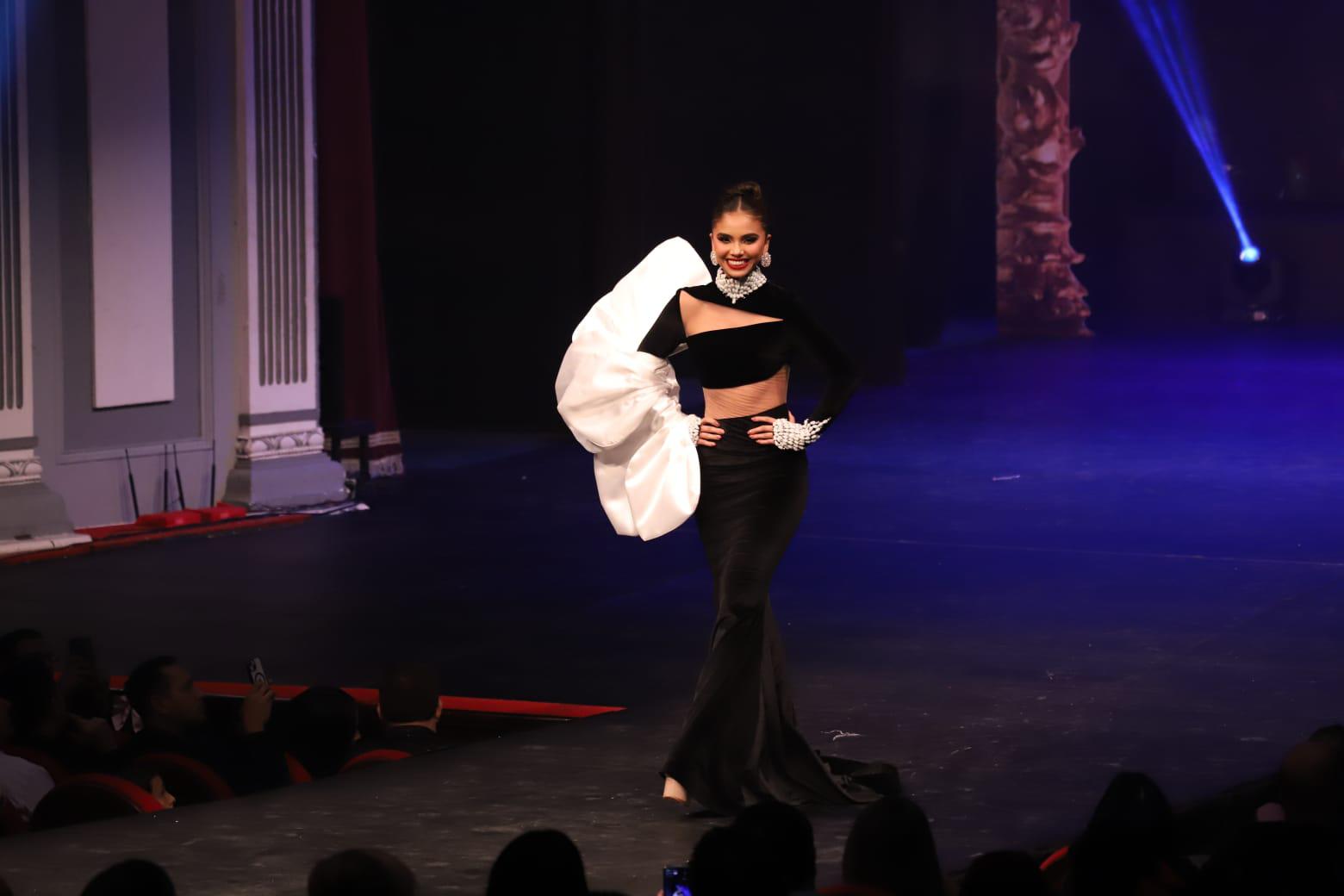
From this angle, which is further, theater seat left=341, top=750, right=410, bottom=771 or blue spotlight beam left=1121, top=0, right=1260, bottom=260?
blue spotlight beam left=1121, top=0, right=1260, bottom=260

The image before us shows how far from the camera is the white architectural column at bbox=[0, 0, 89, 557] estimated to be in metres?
8.02

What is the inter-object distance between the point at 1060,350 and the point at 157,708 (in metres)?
14.4

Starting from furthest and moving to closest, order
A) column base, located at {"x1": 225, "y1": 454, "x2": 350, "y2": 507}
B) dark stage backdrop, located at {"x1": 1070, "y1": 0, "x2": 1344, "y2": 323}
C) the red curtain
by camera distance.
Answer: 1. dark stage backdrop, located at {"x1": 1070, "y1": 0, "x2": 1344, "y2": 323}
2. the red curtain
3. column base, located at {"x1": 225, "y1": 454, "x2": 350, "y2": 507}

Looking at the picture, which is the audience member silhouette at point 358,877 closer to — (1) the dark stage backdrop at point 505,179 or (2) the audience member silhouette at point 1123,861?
(2) the audience member silhouette at point 1123,861

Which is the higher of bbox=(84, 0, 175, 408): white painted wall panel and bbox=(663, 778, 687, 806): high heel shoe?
bbox=(84, 0, 175, 408): white painted wall panel

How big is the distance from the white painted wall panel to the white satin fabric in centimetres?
464

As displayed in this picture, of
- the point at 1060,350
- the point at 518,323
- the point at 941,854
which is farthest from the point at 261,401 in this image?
the point at 1060,350

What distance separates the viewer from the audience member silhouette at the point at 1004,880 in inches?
97.2

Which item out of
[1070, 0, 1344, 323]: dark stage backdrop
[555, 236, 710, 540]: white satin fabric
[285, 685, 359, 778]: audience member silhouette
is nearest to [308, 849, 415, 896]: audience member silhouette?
[555, 236, 710, 540]: white satin fabric

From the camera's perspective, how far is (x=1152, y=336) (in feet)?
64.3

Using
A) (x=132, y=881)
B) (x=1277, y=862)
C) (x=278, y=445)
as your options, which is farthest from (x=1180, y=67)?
(x=132, y=881)

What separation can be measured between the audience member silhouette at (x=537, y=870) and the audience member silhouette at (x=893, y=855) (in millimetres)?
478

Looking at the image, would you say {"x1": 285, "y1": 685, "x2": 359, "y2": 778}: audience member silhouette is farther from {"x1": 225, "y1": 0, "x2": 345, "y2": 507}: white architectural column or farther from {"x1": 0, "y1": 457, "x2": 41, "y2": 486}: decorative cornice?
{"x1": 225, "y1": 0, "x2": 345, "y2": 507}: white architectural column

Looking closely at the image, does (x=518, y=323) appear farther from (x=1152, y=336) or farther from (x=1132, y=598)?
(x=1152, y=336)
